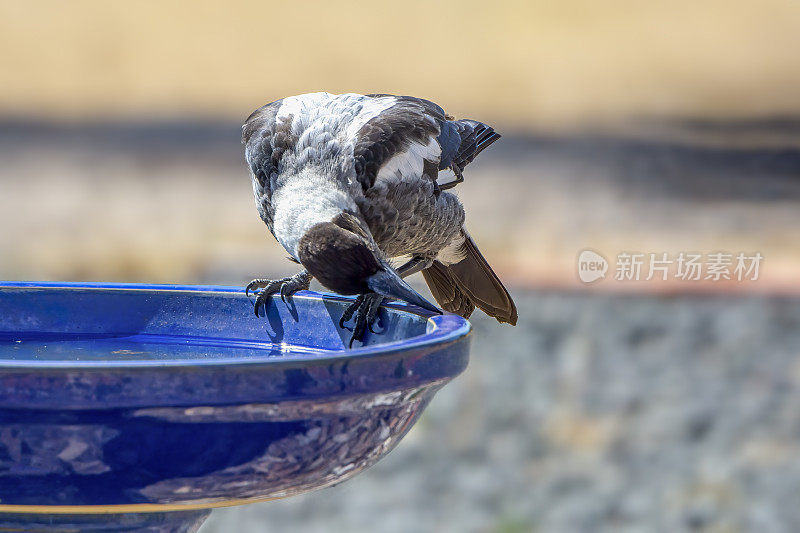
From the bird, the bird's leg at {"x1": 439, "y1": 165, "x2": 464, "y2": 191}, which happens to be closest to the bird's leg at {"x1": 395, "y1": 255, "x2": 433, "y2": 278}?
the bird

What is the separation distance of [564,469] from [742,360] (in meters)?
0.89

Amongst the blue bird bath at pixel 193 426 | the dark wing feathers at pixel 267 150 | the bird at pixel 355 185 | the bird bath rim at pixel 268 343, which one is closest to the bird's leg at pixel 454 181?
the bird at pixel 355 185

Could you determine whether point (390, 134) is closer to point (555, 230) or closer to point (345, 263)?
point (345, 263)

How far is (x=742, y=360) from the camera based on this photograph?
4582mm

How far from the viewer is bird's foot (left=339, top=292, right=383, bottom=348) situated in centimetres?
155

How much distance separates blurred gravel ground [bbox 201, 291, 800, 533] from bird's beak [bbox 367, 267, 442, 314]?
274 cm

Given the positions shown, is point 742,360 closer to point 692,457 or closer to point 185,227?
point 692,457

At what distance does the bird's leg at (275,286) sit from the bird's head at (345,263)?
0.06 m

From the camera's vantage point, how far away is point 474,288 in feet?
8.95

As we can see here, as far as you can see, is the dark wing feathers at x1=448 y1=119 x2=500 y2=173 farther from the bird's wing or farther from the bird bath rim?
the bird bath rim

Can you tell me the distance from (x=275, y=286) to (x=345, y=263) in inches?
5.3

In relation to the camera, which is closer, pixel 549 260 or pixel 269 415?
pixel 269 415

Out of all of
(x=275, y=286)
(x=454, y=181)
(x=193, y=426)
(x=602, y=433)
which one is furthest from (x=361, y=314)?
(x=602, y=433)

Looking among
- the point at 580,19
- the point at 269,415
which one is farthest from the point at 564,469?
the point at 269,415
